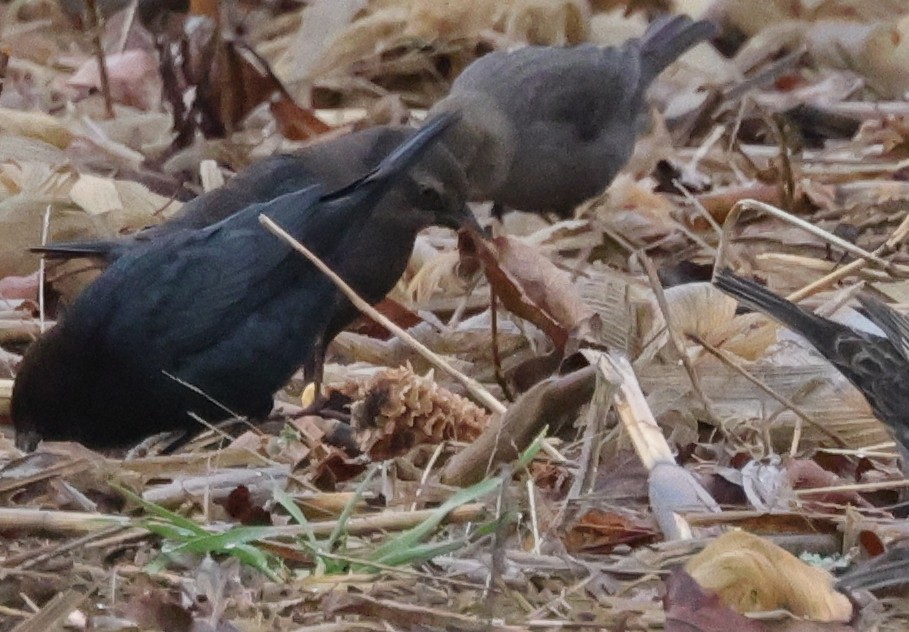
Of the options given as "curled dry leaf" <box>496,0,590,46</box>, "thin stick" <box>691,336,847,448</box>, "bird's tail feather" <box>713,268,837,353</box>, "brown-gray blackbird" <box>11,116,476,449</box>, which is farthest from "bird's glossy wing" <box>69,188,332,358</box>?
"curled dry leaf" <box>496,0,590,46</box>

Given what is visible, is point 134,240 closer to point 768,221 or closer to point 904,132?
point 768,221

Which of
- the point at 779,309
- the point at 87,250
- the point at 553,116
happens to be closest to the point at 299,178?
the point at 87,250

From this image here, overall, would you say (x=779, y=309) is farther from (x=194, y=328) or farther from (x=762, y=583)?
(x=194, y=328)

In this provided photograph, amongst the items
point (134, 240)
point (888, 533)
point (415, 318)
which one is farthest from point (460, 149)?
point (888, 533)

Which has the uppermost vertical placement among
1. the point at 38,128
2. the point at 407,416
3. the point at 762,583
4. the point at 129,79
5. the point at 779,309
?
the point at 779,309

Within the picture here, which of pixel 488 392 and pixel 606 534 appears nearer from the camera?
pixel 606 534

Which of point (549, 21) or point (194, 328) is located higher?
point (194, 328)

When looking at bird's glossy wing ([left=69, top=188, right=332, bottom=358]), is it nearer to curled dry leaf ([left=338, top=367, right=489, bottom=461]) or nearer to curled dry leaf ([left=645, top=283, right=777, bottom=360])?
curled dry leaf ([left=338, top=367, right=489, bottom=461])
